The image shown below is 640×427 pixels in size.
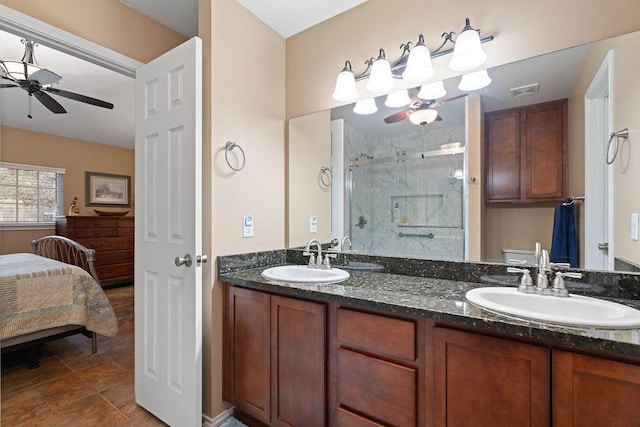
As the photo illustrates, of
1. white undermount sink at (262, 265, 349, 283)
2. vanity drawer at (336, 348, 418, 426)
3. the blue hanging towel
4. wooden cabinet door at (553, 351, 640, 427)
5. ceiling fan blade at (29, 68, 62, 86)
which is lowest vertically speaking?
vanity drawer at (336, 348, 418, 426)

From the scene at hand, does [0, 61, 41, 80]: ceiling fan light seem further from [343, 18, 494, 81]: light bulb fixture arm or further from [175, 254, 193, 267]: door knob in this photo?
[343, 18, 494, 81]: light bulb fixture arm

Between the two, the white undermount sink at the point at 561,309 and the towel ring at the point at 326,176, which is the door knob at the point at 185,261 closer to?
the towel ring at the point at 326,176

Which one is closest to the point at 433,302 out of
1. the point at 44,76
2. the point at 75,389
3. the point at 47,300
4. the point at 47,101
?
the point at 75,389

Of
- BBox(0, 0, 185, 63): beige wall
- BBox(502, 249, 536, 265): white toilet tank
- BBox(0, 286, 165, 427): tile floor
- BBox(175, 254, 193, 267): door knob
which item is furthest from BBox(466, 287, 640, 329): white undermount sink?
BBox(0, 0, 185, 63): beige wall

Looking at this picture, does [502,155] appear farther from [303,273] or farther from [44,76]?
[44,76]

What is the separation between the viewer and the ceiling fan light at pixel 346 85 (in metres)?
1.86

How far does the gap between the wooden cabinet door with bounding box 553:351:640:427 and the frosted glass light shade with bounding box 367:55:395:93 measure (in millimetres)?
1448

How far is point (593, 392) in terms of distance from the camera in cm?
84

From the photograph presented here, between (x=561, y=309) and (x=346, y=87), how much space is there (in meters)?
1.51

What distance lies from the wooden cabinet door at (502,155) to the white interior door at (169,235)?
4.78 ft

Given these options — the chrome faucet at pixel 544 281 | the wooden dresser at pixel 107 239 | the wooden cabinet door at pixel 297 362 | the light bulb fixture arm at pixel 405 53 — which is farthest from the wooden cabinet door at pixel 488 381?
the wooden dresser at pixel 107 239

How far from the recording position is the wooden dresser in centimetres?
466

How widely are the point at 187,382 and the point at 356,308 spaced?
38.9 inches

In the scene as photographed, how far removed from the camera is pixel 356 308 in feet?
4.14
